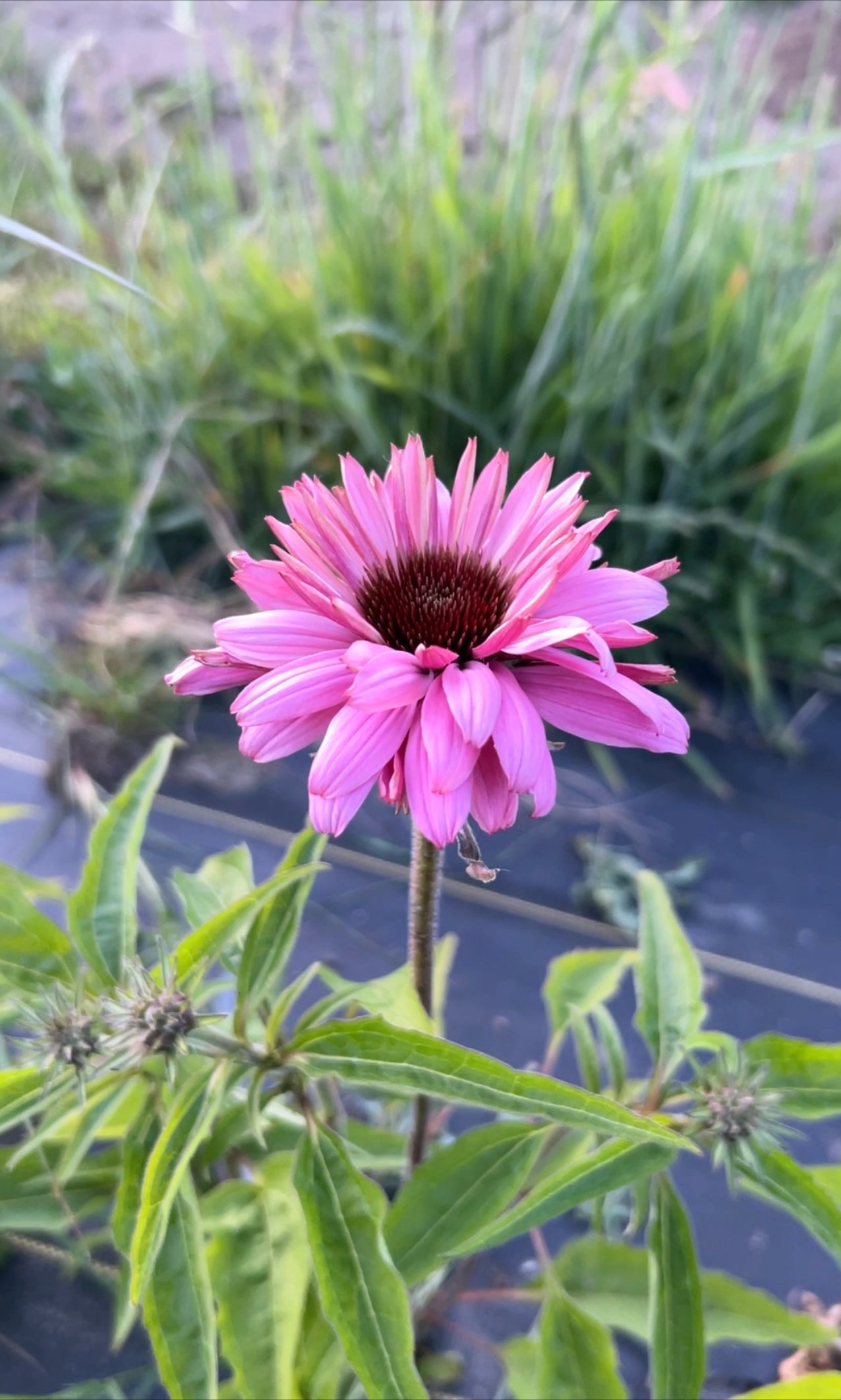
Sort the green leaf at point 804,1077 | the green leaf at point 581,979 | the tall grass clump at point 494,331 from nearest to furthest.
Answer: the green leaf at point 804,1077 → the green leaf at point 581,979 → the tall grass clump at point 494,331

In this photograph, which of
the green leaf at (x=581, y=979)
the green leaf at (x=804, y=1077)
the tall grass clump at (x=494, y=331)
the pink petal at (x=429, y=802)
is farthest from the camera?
the tall grass clump at (x=494, y=331)

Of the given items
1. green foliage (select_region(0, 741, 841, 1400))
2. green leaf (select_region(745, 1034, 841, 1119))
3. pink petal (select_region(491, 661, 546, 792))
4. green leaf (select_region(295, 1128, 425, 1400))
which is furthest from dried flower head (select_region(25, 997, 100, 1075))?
green leaf (select_region(745, 1034, 841, 1119))

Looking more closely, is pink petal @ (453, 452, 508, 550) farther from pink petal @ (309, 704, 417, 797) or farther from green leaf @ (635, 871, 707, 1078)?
green leaf @ (635, 871, 707, 1078)

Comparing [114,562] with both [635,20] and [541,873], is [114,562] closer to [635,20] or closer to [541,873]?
[541,873]

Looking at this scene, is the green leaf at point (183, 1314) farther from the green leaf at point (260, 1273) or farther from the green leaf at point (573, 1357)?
the green leaf at point (573, 1357)

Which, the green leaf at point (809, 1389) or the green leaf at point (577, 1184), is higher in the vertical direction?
the green leaf at point (577, 1184)

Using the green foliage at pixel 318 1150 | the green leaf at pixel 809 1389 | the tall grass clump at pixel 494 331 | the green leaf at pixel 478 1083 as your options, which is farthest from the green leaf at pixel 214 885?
the tall grass clump at pixel 494 331

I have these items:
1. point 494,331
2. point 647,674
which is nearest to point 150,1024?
point 647,674

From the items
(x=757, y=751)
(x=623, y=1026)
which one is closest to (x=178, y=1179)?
(x=623, y=1026)
